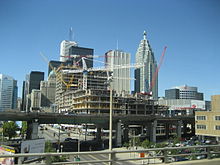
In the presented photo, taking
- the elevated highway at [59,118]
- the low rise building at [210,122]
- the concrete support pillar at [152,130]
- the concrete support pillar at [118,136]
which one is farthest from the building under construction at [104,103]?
the low rise building at [210,122]

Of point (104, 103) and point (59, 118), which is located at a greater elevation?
point (104, 103)

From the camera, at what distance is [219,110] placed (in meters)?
71.2

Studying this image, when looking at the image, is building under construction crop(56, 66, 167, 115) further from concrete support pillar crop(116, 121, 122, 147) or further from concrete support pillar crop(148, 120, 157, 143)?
concrete support pillar crop(116, 121, 122, 147)

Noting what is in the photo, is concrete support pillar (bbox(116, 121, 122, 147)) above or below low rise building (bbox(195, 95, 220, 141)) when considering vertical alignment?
below

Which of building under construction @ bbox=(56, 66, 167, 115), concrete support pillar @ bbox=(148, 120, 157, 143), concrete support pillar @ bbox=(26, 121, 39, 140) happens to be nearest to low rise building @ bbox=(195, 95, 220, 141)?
concrete support pillar @ bbox=(148, 120, 157, 143)

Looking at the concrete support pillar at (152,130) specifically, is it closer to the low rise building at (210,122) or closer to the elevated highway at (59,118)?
the elevated highway at (59,118)

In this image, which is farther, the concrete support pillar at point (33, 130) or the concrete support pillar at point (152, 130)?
the concrete support pillar at point (152, 130)

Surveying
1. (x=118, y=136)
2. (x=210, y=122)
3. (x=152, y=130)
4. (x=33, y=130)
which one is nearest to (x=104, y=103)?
(x=152, y=130)

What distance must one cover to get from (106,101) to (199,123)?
56.4 m

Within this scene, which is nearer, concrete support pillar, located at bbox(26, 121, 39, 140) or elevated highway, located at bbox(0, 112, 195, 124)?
elevated highway, located at bbox(0, 112, 195, 124)

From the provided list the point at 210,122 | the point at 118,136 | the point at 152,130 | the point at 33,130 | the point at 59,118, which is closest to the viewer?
the point at 33,130

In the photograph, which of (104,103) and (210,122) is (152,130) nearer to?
(210,122)

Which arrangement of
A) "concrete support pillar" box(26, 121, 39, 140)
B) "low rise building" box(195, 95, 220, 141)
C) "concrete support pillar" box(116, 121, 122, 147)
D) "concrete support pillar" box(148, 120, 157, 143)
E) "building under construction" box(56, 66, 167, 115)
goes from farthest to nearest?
"building under construction" box(56, 66, 167, 115) < "concrete support pillar" box(148, 120, 157, 143) < "concrete support pillar" box(116, 121, 122, 147) < "low rise building" box(195, 95, 220, 141) < "concrete support pillar" box(26, 121, 39, 140)

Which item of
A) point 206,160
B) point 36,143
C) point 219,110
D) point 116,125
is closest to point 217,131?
point 219,110
